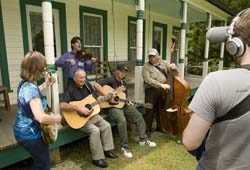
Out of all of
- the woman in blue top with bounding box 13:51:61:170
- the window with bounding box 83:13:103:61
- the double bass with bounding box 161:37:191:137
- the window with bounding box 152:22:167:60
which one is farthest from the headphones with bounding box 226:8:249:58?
the window with bounding box 152:22:167:60

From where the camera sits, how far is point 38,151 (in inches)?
76.7

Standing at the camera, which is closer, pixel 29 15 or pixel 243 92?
pixel 243 92

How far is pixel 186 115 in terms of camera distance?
11.4 feet

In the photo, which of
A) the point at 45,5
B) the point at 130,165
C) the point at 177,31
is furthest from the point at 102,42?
the point at 177,31

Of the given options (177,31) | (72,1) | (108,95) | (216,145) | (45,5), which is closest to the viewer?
(216,145)

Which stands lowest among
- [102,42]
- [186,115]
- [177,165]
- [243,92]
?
[177,165]

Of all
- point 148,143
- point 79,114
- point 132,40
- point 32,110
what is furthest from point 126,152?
point 132,40

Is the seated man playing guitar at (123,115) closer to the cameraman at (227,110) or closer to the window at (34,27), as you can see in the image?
the window at (34,27)

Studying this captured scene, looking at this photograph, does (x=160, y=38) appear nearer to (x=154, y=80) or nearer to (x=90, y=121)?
(x=154, y=80)

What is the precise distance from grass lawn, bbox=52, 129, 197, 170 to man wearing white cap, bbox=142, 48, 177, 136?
458 millimetres

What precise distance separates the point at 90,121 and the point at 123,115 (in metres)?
0.65

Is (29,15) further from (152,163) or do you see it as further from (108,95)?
(152,163)

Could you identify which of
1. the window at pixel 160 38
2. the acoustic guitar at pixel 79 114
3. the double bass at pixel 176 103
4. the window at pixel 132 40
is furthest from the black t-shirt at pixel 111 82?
the window at pixel 160 38

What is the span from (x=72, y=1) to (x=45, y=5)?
2401 millimetres
